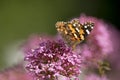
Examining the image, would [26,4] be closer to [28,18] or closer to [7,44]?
[28,18]

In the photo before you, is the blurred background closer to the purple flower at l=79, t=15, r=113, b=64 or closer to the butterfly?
the purple flower at l=79, t=15, r=113, b=64

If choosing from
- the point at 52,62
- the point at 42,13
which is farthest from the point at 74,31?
the point at 42,13

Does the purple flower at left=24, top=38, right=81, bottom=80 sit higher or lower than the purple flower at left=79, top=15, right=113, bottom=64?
lower

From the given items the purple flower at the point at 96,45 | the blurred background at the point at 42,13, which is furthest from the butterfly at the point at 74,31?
the blurred background at the point at 42,13

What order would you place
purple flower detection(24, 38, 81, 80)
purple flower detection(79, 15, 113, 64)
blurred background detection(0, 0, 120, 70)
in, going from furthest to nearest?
blurred background detection(0, 0, 120, 70)
purple flower detection(79, 15, 113, 64)
purple flower detection(24, 38, 81, 80)

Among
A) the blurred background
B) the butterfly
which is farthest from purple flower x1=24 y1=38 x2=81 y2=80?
the blurred background
